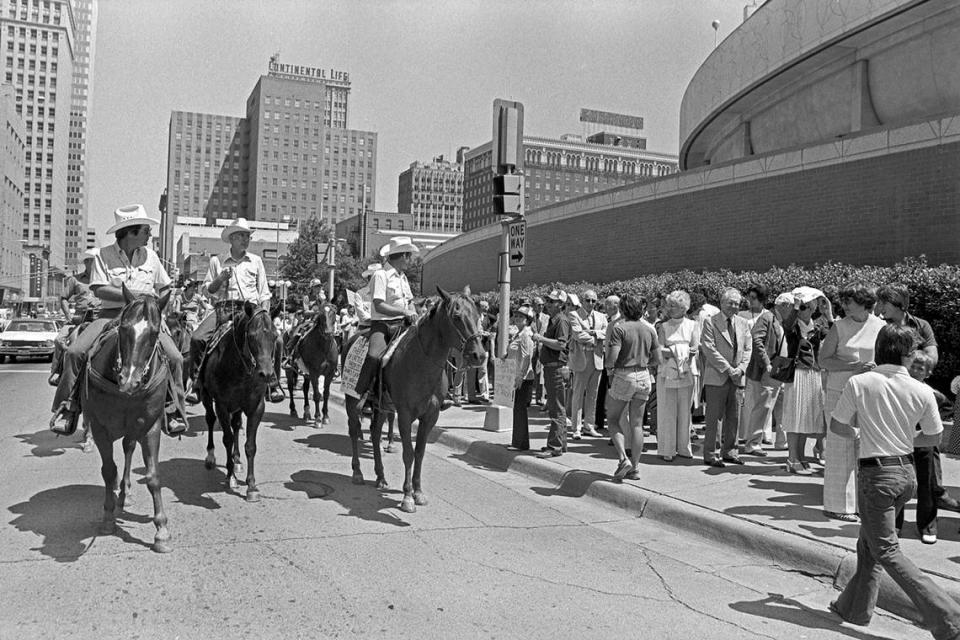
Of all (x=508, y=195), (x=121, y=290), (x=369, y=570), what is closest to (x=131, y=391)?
(x=121, y=290)

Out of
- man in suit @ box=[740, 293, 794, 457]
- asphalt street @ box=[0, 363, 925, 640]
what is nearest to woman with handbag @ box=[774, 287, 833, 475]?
man in suit @ box=[740, 293, 794, 457]

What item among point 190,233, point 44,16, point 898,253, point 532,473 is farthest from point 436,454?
point 44,16

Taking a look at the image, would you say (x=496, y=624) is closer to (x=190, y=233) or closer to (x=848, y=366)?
(x=848, y=366)

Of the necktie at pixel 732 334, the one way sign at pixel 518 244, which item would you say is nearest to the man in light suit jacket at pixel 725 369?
the necktie at pixel 732 334

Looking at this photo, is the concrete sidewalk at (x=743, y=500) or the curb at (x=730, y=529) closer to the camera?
the curb at (x=730, y=529)

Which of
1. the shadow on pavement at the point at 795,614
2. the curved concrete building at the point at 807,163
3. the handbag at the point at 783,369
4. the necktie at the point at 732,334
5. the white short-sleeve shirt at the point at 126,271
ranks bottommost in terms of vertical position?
the shadow on pavement at the point at 795,614

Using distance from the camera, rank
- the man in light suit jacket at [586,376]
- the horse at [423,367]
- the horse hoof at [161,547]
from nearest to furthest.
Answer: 1. the horse hoof at [161,547]
2. the horse at [423,367]
3. the man in light suit jacket at [586,376]

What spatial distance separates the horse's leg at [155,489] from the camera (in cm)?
578

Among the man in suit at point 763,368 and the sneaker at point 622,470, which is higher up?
the man in suit at point 763,368

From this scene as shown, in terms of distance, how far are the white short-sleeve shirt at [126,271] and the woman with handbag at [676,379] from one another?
19.9 ft

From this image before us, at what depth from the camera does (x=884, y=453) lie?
4.68m

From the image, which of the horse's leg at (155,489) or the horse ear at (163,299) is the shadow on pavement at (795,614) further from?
the horse ear at (163,299)

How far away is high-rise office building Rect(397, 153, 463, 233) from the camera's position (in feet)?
548

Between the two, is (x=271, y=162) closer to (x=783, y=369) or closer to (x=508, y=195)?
(x=508, y=195)
